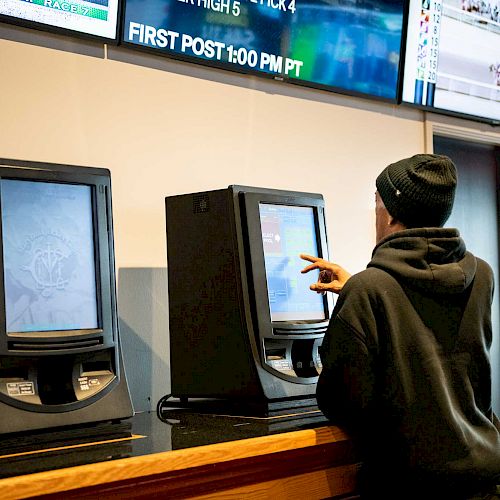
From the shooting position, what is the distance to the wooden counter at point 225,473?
1395mm

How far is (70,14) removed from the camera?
7.61 ft

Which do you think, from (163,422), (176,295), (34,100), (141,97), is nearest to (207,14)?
(141,97)

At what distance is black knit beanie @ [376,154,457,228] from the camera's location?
196cm

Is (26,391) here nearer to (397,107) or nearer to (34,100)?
(34,100)

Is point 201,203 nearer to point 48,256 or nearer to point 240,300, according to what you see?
point 240,300


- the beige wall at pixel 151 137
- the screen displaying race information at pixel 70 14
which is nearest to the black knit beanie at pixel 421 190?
the beige wall at pixel 151 137

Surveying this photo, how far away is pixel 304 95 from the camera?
118 inches

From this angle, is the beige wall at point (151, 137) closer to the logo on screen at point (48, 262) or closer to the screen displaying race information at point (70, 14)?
the screen displaying race information at point (70, 14)

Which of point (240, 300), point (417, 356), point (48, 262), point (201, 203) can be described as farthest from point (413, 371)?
point (48, 262)

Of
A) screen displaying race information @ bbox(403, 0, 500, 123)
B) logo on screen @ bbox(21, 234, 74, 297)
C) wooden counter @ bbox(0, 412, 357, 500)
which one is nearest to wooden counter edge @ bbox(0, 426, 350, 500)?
wooden counter @ bbox(0, 412, 357, 500)

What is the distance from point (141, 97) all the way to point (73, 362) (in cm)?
101

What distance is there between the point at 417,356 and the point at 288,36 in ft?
4.61

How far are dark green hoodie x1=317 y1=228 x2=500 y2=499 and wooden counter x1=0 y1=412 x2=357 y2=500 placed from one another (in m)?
0.08

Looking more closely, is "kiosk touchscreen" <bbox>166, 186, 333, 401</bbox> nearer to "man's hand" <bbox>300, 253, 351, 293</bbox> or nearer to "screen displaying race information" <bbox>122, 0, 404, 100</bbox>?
"man's hand" <bbox>300, 253, 351, 293</bbox>
